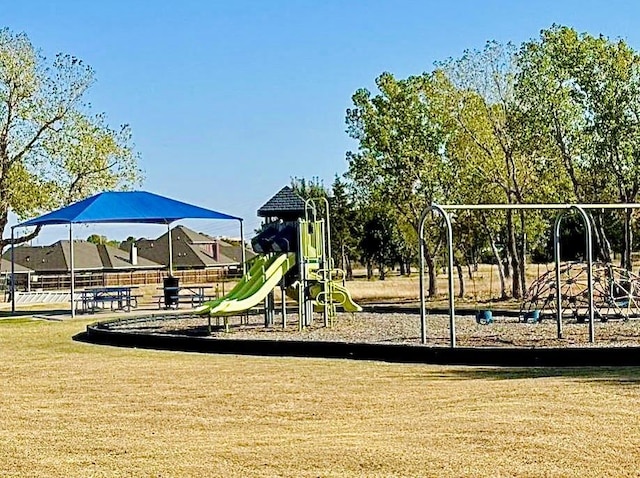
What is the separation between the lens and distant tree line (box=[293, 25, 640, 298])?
26.3 metres

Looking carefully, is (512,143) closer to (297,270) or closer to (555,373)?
(297,270)

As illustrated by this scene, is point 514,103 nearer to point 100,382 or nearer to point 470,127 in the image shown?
point 470,127

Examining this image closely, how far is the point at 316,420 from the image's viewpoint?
866cm

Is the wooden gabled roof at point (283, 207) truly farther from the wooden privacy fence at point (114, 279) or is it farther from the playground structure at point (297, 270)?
the wooden privacy fence at point (114, 279)

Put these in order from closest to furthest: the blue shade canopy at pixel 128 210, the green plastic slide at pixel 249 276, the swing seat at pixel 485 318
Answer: the green plastic slide at pixel 249 276 → the swing seat at pixel 485 318 → the blue shade canopy at pixel 128 210

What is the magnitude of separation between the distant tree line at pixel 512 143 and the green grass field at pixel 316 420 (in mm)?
15777

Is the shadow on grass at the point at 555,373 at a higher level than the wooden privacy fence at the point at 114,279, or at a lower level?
lower

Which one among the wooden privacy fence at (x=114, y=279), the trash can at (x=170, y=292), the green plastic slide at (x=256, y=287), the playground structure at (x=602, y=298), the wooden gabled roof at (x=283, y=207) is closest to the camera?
the green plastic slide at (x=256, y=287)

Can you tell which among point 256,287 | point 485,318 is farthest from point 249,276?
point 485,318

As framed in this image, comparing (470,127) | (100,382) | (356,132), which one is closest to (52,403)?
(100,382)

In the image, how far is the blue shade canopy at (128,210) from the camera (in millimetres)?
25516

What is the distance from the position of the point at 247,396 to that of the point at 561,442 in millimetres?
3834

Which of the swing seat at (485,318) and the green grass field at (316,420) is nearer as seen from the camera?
the green grass field at (316,420)

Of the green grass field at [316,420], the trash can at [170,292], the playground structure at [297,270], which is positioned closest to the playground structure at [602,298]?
the playground structure at [297,270]
